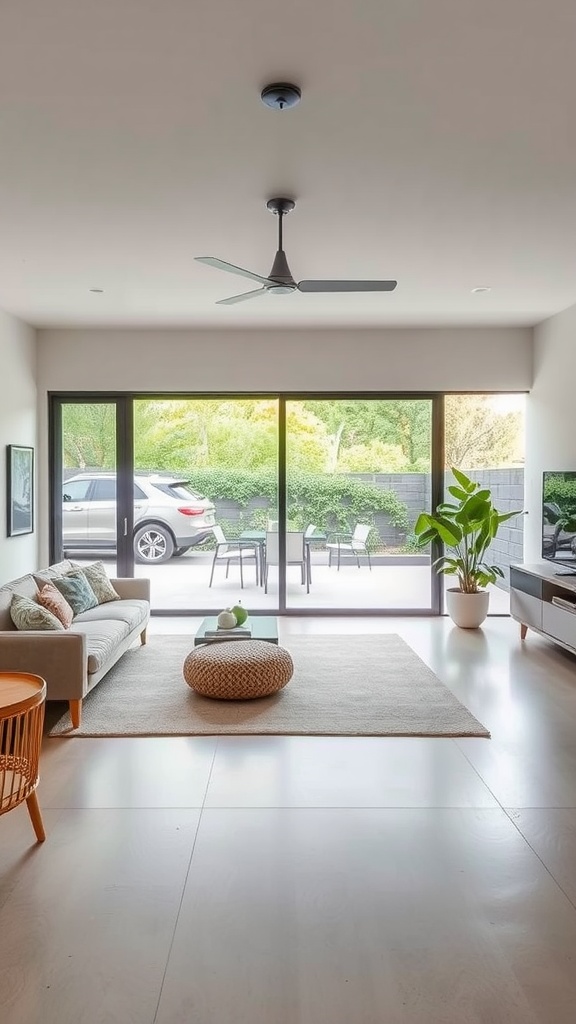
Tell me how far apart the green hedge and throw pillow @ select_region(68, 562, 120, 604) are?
5.64ft

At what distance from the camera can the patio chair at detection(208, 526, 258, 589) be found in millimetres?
7039

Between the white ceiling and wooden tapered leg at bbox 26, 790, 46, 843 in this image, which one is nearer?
the white ceiling

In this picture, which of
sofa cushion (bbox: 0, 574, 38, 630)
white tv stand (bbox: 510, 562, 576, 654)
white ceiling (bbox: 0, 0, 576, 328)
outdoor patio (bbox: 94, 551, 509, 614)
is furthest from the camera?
outdoor patio (bbox: 94, 551, 509, 614)

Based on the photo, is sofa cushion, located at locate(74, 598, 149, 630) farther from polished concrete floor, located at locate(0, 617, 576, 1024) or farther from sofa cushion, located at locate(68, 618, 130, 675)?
polished concrete floor, located at locate(0, 617, 576, 1024)

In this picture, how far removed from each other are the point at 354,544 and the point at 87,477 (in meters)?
2.89

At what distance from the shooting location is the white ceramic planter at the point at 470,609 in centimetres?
636

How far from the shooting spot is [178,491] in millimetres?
7070

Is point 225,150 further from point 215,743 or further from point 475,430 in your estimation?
point 475,430

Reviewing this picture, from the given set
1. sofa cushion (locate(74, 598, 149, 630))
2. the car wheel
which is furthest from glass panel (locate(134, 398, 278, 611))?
sofa cushion (locate(74, 598, 149, 630))

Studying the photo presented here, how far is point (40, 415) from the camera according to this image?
680 cm

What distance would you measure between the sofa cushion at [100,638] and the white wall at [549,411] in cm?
408

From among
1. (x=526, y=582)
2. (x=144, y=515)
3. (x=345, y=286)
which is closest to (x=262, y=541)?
(x=144, y=515)

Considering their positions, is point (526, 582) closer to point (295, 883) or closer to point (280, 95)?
point (295, 883)

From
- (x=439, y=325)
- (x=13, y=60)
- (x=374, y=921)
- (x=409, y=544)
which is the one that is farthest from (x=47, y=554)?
(x=374, y=921)
